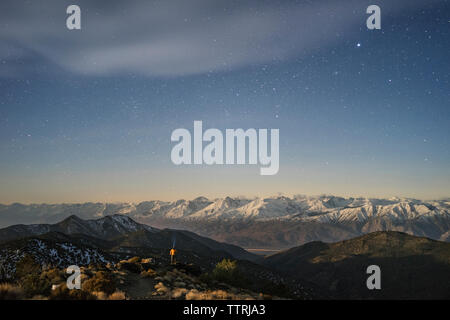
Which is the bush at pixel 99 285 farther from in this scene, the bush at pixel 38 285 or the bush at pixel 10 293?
the bush at pixel 10 293

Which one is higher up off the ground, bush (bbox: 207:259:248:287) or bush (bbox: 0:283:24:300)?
bush (bbox: 0:283:24:300)

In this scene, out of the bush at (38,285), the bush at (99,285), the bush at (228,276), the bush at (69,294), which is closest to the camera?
the bush at (69,294)

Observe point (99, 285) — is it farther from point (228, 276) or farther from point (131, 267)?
point (228, 276)

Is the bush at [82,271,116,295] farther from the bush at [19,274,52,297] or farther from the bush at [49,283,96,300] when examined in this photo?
the bush at [19,274,52,297]

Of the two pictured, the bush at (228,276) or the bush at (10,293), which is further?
the bush at (228,276)

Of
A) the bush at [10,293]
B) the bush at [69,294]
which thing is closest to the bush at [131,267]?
the bush at [69,294]

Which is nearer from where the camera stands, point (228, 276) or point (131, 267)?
point (131, 267)

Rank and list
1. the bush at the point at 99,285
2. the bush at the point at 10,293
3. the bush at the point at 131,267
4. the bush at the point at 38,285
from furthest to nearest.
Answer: the bush at the point at 131,267
the bush at the point at 99,285
the bush at the point at 38,285
the bush at the point at 10,293

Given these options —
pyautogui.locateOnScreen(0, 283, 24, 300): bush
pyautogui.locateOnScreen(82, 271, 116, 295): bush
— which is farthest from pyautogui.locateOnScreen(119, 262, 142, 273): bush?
pyautogui.locateOnScreen(0, 283, 24, 300): bush

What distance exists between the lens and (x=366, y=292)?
173m

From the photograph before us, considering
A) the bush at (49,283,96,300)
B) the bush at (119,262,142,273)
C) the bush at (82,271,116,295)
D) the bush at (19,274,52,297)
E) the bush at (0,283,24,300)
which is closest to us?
the bush at (0,283,24,300)

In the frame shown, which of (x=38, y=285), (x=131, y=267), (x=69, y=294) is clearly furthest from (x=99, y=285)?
(x=131, y=267)
